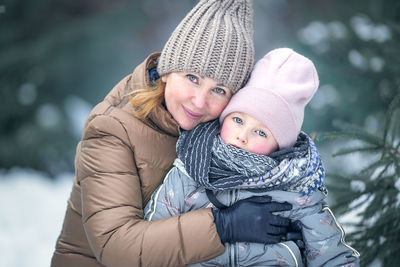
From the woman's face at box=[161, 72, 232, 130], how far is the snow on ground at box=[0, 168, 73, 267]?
212cm

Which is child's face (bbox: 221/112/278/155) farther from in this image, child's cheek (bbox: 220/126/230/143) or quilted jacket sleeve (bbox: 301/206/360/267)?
quilted jacket sleeve (bbox: 301/206/360/267)

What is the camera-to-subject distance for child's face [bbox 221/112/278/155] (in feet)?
5.73

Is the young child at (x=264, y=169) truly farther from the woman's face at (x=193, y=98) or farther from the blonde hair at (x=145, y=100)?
the blonde hair at (x=145, y=100)

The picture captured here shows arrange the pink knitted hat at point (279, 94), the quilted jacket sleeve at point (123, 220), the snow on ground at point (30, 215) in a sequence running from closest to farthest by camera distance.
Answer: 1. the quilted jacket sleeve at point (123, 220)
2. the pink knitted hat at point (279, 94)
3. the snow on ground at point (30, 215)

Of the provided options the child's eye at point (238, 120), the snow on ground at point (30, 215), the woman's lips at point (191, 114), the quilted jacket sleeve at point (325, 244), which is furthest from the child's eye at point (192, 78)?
the snow on ground at point (30, 215)

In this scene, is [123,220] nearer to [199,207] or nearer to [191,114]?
[199,207]

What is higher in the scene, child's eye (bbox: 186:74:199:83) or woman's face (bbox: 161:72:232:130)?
child's eye (bbox: 186:74:199:83)

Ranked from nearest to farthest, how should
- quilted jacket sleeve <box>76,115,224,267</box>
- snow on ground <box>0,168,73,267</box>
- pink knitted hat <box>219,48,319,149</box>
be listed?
quilted jacket sleeve <box>76,115,224,267</box>, pink knitted hat <box>219,48,319,149</box>, snow on ground <box>0,168,73,267</box>

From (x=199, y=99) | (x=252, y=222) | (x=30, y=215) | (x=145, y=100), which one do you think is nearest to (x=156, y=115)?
(x=145, y=100)

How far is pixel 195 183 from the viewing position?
1.74 meters

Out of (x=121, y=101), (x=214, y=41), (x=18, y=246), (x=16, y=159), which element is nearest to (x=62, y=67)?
(x=16, y=159)

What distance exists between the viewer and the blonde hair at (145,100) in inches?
69.4

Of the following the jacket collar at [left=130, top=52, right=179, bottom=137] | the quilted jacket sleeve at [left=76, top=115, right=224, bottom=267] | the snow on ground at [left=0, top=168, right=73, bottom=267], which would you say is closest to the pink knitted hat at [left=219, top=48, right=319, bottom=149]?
the jacket collar at [left=130, top=52, right=179, bottom=137]

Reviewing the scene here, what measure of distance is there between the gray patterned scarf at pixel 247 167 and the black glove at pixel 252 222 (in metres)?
0.07
